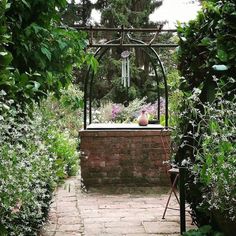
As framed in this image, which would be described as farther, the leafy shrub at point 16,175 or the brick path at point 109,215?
the brick path at point 109,215

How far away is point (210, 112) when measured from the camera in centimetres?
279

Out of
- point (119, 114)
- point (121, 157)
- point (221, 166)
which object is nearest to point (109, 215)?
point (121, 157)

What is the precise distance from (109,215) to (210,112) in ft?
6.58

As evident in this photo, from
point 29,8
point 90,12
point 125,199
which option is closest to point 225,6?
point 29,8

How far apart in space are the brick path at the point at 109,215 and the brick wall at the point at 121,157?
387mm

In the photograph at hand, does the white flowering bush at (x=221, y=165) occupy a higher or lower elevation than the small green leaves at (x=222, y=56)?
lower

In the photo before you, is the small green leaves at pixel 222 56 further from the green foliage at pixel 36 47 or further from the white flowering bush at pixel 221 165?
the green foliage at pixel 36 47

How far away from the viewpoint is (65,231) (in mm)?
3646

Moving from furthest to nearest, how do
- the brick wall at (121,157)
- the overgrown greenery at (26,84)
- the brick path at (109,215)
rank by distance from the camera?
the brick wall at (121,157), the brick path at (109,215), the overgrown greenery at (26,84)

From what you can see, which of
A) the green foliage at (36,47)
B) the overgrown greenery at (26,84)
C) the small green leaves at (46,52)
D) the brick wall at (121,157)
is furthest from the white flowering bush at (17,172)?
the brick wall at (121,157)

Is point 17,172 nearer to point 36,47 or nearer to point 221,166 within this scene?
point 36,47

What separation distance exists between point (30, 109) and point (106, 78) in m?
10.7

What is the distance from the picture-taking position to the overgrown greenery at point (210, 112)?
2406 millimetres

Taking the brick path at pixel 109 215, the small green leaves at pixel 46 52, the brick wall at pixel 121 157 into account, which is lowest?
the brick path at pixel 109 215
